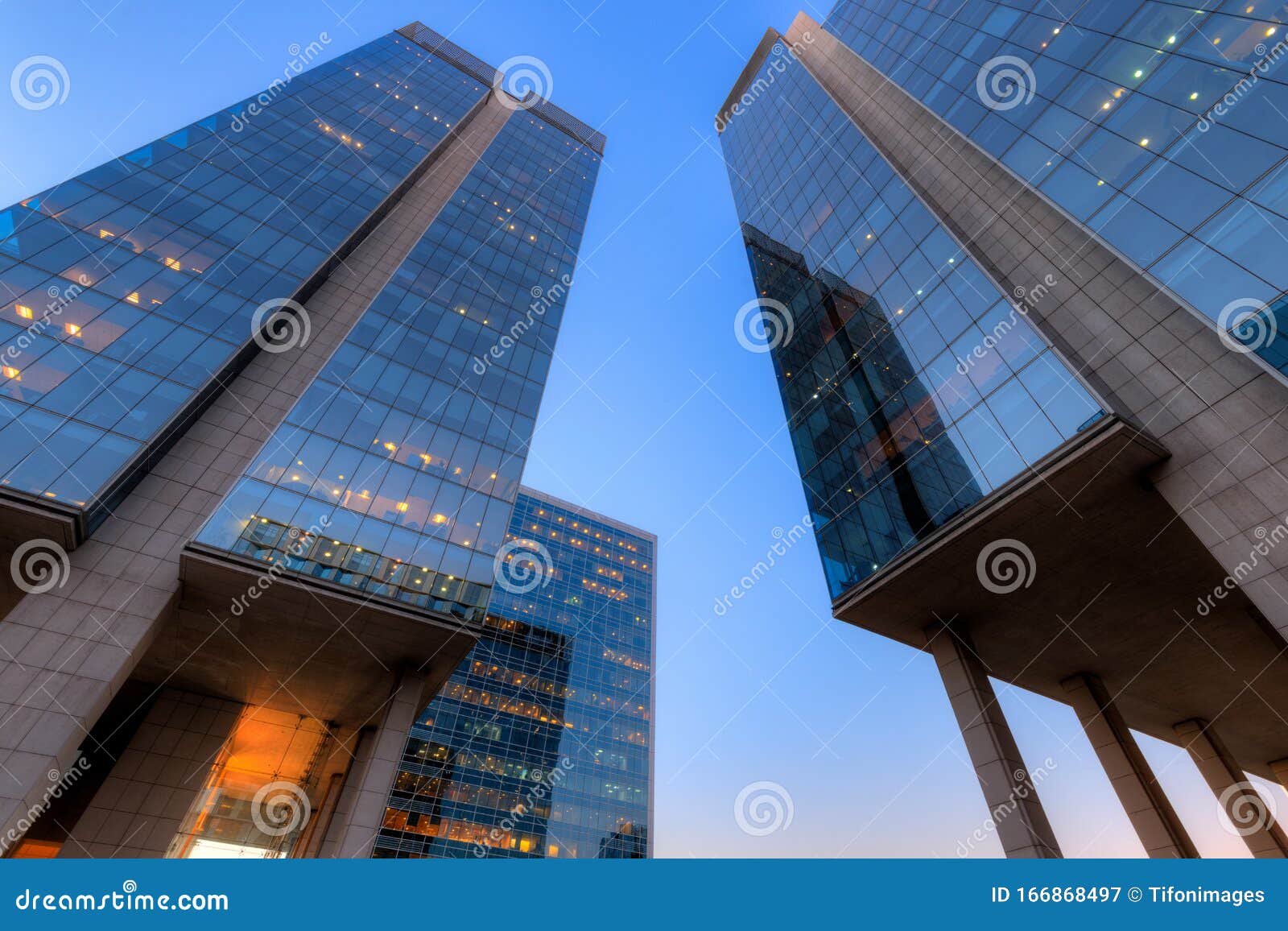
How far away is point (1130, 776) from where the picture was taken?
22.3m

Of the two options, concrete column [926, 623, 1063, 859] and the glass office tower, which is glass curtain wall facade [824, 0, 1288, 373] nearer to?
concrete column [926, 623, 1063, 859]

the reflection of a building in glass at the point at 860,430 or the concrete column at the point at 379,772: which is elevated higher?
the reflection of a building in glass at the point at 860,430

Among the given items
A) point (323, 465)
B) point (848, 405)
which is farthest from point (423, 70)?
point (848, 405)

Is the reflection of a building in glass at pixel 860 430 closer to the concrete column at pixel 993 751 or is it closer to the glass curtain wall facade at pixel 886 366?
the glass curtain wall facade at pixel 886 366

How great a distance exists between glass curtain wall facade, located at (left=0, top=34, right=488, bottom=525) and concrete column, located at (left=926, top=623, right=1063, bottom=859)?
31057 mm

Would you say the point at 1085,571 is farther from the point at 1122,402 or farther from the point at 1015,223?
the point at 1015,223

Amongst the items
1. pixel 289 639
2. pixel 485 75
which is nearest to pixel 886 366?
pixel 289 639

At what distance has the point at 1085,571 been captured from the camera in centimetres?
2044

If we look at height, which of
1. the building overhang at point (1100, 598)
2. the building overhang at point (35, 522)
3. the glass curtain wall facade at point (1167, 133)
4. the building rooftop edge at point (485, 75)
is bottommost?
the building overhang at point (35, 522)

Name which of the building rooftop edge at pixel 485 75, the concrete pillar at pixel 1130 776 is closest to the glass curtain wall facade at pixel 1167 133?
the concrete pillar at pixel 1130 776

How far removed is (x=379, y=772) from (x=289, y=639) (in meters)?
6.94

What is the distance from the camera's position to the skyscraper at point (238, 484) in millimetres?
19391

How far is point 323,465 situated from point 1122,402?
27720 mm

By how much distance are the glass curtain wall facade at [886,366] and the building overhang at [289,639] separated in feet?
55.6
